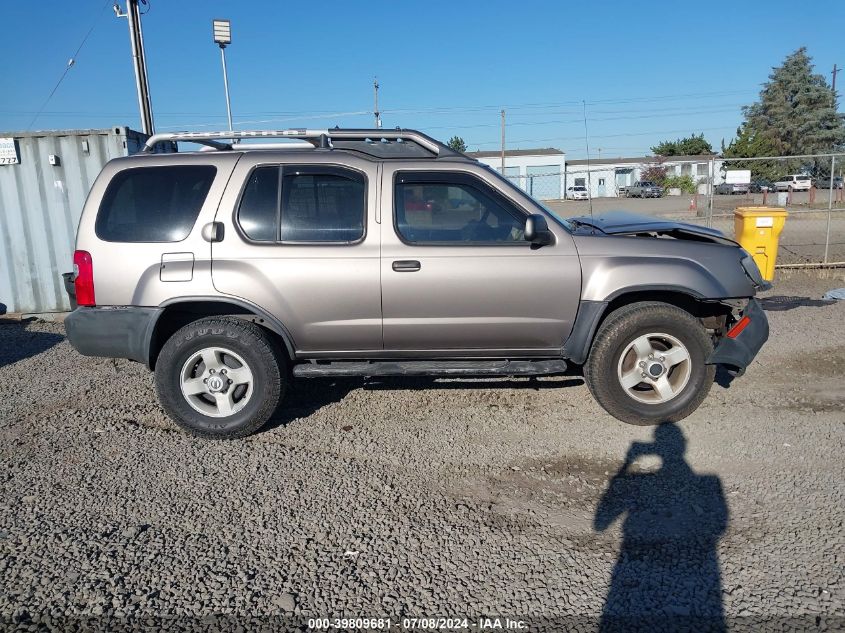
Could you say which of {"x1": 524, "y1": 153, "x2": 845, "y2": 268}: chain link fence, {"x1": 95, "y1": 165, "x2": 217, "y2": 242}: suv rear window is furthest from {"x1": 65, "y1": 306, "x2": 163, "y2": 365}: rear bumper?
{"x1": 524, "y1": 153, "x2": 845, "y2": 268}: chain link fence

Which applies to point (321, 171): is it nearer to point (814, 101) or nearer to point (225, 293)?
point (225, 293)

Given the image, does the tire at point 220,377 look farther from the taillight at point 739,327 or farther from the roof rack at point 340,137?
the taillight at point 739,327

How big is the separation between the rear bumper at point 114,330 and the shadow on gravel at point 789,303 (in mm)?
7461

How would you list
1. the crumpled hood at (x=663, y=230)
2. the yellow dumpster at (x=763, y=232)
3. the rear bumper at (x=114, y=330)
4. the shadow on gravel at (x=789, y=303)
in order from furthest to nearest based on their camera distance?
1. the yellow dumpster at (x=763, y=232)
2. the shadow on gravel at (x=789, y=303)
3. the crumpled hood at (x=663, y=230)
4. the rear bumper at (x=114, y=330)

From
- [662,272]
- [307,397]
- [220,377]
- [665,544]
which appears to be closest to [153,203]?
[220,377]

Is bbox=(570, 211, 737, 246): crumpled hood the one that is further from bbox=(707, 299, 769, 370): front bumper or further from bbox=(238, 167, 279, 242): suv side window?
bbox=(238, 167, 279, 242): suv side window

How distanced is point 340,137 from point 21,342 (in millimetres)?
5465

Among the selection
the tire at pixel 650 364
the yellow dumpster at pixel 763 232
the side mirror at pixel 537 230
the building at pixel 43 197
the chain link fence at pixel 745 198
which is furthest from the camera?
the chain link fence at pixel 745 198

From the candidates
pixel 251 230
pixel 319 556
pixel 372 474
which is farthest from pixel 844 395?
pixel 251 230

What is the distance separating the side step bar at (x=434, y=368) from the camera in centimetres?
456

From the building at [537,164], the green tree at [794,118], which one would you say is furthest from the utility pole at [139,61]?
the green tree at [794,118]

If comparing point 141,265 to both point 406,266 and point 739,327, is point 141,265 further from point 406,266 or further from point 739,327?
point 739,327

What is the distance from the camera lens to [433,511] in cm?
353

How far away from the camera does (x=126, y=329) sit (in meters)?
4.41
